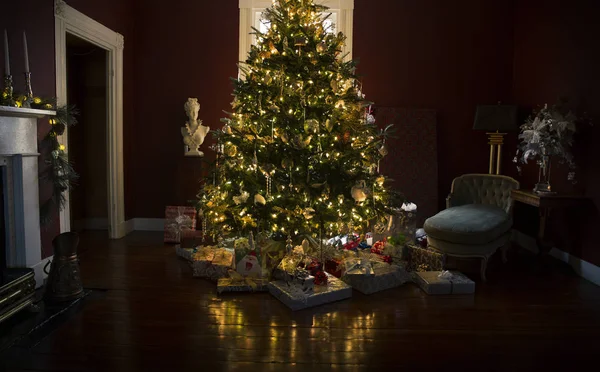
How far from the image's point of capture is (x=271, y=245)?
4473 millimetres

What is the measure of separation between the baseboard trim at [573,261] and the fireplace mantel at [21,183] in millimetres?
5272

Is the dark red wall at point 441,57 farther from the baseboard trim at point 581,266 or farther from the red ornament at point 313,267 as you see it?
the red ornament at point 313,267

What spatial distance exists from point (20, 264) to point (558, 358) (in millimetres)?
4169

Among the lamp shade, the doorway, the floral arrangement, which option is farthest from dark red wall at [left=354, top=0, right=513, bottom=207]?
the doorway

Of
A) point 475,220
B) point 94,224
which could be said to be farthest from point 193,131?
point 475,220

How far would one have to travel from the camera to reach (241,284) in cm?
420

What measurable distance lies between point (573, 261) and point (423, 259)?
1718 mm

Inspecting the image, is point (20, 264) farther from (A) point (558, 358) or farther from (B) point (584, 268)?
(B) point (584, 268)

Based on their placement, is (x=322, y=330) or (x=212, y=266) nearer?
(x=322, y=330)

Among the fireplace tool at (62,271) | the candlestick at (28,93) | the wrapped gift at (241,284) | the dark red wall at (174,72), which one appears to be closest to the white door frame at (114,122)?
the dark red wall at (174,72)

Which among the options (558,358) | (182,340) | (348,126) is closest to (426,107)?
(348,126)

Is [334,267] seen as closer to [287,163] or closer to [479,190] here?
[287,163]

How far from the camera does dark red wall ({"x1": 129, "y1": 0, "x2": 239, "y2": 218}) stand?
6.62 meters

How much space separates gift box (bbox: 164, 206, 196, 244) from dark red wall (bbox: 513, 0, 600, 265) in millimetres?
4392
